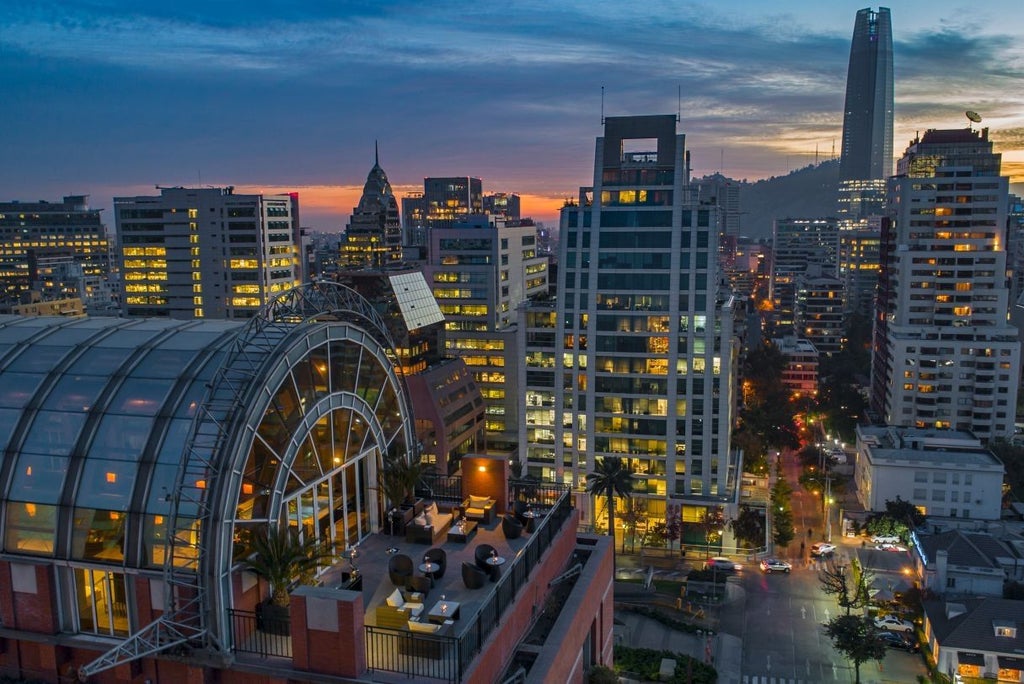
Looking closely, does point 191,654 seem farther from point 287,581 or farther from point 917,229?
point 917,229

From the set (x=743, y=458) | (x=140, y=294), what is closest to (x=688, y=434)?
(x=743, y=458)

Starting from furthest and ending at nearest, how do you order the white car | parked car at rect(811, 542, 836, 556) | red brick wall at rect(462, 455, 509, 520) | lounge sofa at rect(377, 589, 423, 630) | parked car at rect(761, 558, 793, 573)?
parked car at rect(811, 542, 836, 556) < parked car at rect(761, 558, 793, 573) < the white car < red brick wall at rect(462, 455, 509, 520) < lounge sofa at rect(377, 589, 423, 630)

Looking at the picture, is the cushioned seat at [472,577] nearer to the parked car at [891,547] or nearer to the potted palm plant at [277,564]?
the potted palm plant at [277,564]

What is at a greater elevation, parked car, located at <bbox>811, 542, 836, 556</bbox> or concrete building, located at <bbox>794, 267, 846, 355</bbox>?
concrete building, located at <bbox>794, 267, 846, 355</bbox>

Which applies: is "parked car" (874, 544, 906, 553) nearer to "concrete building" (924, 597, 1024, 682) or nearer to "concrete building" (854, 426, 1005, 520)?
"concrete building" (854, 426, 1005, 520)

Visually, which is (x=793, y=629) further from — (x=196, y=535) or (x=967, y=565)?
(x=196, y=535)

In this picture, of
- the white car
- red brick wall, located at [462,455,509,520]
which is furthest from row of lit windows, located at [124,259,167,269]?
red brick wall, located at [462,455,509,520]
